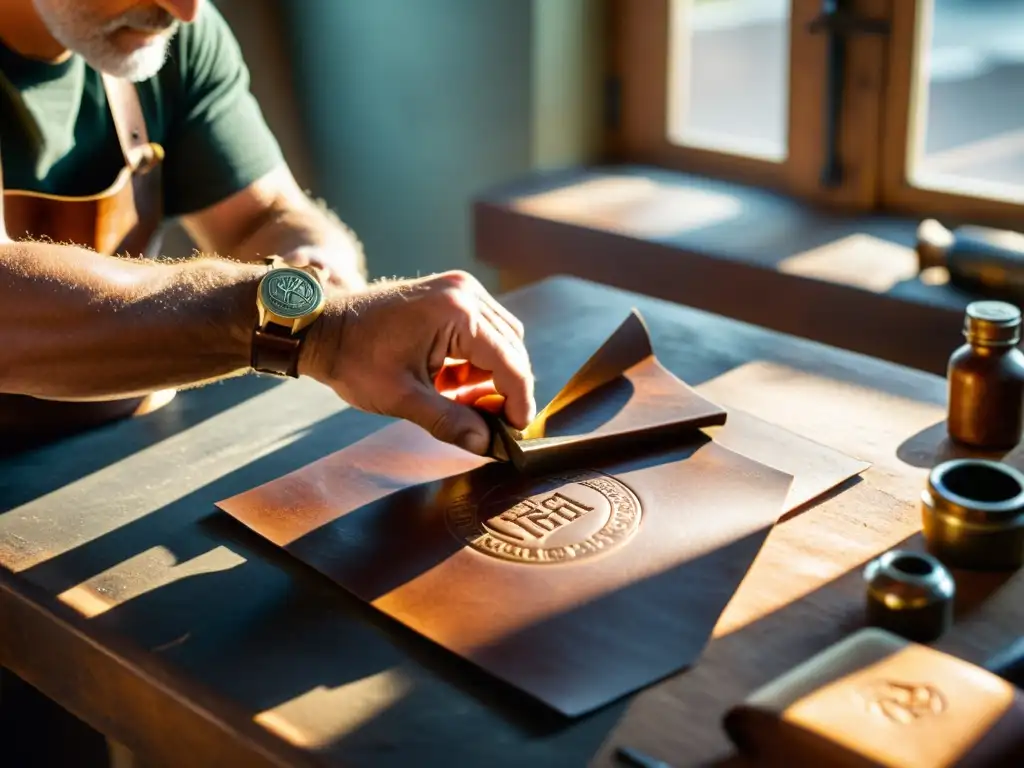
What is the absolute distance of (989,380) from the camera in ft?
3.97

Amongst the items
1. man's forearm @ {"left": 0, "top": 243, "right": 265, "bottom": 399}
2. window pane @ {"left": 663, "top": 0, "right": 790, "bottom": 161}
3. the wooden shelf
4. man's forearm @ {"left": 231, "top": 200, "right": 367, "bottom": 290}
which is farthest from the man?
window pane @ {"left": 663, "top": 0, "right": 790, "bottom": 161}

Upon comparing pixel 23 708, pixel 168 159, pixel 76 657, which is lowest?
pixel 23 708

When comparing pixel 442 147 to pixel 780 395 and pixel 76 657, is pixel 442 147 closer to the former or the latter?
pixel 780 395

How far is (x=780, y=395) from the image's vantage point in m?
1.38

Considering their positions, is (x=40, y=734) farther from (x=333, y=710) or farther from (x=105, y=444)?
(x=333, y=710)

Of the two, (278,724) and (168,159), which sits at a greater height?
(168,159)

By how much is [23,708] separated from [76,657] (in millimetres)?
444

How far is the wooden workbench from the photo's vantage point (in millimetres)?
860

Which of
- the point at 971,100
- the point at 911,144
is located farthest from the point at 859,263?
the point at 971,100

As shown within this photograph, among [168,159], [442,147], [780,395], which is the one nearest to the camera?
[780,395]

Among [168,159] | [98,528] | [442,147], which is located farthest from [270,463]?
[442,147]

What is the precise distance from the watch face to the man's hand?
21mm

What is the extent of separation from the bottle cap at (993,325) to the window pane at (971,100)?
105 centimetres

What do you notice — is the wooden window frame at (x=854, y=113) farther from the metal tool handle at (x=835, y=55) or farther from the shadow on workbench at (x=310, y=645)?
→ the shadow on workbench at (x=310, y=645)
